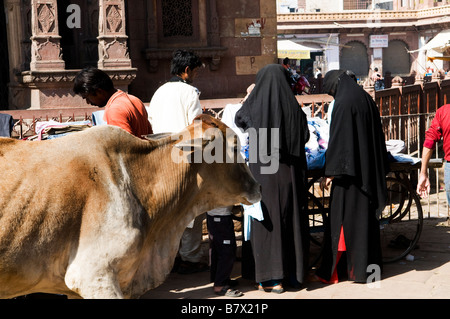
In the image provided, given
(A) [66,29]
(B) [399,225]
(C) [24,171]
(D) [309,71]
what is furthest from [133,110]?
(D) [309,71]

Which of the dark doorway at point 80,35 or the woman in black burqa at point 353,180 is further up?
the dark doorway at point 80,35

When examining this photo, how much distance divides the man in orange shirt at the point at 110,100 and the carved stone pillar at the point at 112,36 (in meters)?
7.30

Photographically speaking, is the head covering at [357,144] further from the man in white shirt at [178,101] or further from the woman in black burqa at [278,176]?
the man in white shirt at [178,101]

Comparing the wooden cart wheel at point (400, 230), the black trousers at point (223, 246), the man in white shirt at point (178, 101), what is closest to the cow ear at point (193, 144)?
the man in white shirt at point (178, 101)

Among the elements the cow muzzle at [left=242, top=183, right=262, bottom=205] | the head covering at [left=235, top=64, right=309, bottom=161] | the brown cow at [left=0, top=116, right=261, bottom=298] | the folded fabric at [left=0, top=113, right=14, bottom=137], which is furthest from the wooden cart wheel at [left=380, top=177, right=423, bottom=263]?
the folded fabric at [left=0, top=113, right=14, bottom=137]

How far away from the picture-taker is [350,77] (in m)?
6.01

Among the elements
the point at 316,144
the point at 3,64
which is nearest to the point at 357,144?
the point at 316,144

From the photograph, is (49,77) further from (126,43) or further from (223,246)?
(223,246)

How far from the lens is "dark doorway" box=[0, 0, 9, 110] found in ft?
41.2

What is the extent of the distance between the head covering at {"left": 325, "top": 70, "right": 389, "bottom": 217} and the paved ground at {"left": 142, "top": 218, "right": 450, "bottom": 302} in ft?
2.35

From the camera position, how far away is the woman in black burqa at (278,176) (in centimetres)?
545

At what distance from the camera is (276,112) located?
5.42 meters

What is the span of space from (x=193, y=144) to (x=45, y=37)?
27.3 feet

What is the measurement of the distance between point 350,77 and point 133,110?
2312mm
